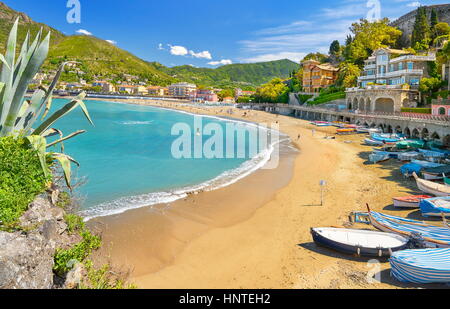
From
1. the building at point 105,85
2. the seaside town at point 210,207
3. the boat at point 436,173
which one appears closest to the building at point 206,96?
the building at point 105,85

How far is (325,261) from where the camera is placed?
11859mm

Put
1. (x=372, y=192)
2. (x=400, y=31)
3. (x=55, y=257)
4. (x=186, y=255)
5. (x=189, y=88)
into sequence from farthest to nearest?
(x=189, y=88)
(x=400, y=31)
(x=372, y=192)
(x=186, y=255)
(x=55, y=257)

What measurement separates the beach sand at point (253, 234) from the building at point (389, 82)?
30109 millimetres

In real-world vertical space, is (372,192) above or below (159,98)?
below

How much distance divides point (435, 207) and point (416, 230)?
3.76m

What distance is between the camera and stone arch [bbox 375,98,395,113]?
5295 centimetres

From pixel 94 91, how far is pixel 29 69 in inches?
7538

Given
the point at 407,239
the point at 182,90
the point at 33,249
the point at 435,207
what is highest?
the point at 182,90

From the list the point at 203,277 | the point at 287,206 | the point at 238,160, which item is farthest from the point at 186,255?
the point at 238,160

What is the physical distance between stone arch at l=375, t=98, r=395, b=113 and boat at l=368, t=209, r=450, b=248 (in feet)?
150

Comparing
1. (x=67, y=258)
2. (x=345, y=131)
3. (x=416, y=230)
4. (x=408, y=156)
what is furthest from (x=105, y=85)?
(x=416, y=230)

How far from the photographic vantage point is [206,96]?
513 feet

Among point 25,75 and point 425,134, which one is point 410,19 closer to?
point 425,134

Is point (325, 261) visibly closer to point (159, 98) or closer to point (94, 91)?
point (159, 98)
